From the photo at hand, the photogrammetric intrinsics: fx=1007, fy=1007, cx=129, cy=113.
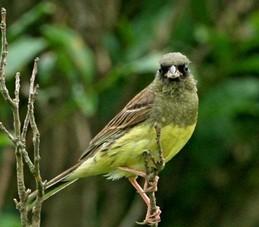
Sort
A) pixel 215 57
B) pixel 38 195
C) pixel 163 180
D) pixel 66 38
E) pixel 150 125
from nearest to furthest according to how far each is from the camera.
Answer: pixel 38 195 → pixel 150 125 → pixel 66 38 → pixel 215 57 → pixel 163 180

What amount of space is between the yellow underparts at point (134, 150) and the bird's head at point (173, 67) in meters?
0.27

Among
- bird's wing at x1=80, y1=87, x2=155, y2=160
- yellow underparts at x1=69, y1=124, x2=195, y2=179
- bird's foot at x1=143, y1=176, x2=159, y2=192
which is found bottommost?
bird's foot at x1=143, y1=176, x2=159, y2=192

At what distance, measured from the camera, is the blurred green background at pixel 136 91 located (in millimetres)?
7355

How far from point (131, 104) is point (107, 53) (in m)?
2.23

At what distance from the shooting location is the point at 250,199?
8.34 metres

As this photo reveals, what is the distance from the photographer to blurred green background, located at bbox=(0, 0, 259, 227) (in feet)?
24.1

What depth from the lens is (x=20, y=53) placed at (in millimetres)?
6719

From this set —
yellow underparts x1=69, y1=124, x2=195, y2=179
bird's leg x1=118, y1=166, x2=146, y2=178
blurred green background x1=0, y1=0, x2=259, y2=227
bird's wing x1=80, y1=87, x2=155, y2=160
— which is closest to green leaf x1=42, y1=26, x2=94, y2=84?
blurred green background x1=0, y1=0, x2=259, y2=227

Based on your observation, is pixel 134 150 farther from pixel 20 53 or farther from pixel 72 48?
pixel 72 48

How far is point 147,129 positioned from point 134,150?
13cm

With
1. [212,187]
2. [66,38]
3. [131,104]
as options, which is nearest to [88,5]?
[66,38]

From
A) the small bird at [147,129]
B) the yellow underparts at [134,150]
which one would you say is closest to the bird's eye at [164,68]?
the small bird at [147,129]

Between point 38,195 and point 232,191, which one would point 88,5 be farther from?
point 38,195

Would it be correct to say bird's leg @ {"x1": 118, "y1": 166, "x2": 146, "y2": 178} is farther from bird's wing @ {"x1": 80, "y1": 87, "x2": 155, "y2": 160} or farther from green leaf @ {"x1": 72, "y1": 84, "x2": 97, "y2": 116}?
green leaf @ {"x1": 72, "y1": 84, "x2": 97, "y2": 116}
